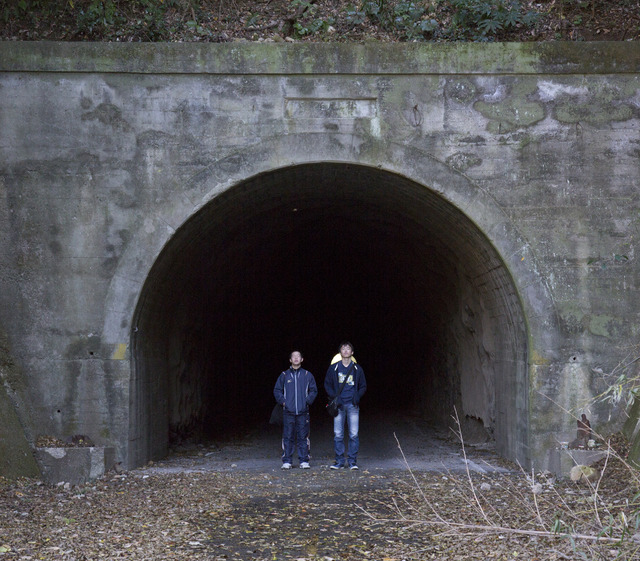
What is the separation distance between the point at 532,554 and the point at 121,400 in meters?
4.84

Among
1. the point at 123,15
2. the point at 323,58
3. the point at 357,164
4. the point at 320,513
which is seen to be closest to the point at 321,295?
the point at 123,15

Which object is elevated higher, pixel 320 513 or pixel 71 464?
pixel 71 464

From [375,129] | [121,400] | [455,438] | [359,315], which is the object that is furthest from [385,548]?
[359,315]

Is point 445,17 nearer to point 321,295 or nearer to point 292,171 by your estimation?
point 292,171

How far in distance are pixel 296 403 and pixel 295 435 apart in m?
0.46


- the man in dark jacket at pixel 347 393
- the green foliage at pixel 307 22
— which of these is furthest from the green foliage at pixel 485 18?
the man in dark jacket at pixel 347 393

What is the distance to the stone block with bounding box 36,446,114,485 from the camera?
321 inches

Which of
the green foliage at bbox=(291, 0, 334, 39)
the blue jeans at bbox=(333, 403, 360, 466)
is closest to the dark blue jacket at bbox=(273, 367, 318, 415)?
the blue jeans at bbox=(333, 403, 360, 466)

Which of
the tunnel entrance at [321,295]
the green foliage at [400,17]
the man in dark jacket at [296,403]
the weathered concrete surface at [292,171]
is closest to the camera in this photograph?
the weathered concrete surface at [292,171]

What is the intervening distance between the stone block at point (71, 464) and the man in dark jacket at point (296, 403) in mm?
2243

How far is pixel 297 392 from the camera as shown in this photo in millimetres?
Result: 9289

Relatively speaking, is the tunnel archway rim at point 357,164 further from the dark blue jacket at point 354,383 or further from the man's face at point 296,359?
the dark blue jacket at point 354,383

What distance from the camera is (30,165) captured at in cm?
847

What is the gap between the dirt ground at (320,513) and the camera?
5.43m
